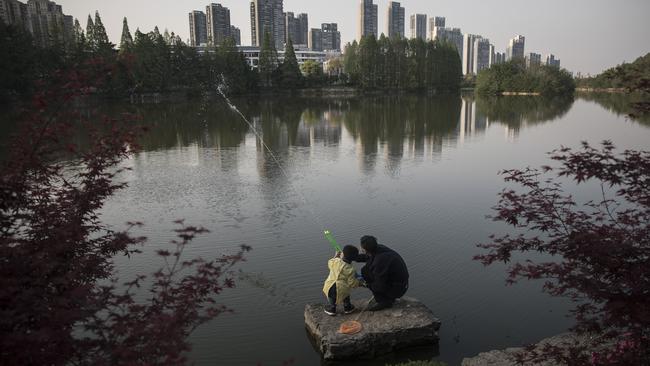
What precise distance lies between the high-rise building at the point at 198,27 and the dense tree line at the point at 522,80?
13427cm

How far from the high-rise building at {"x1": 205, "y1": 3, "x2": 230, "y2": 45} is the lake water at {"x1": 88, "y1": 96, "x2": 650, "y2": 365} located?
169 m

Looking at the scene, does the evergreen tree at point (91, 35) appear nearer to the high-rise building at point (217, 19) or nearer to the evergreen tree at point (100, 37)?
the evergreen tree at point (100, 37)

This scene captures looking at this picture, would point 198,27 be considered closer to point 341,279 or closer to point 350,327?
point 341,279

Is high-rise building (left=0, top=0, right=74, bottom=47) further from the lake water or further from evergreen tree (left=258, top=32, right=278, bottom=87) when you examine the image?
the lake water

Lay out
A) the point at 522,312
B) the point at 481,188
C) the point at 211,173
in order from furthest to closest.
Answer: the point at 211,173
the point at 481,188
the point at 522,312

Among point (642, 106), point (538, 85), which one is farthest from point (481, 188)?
point (538, 85)

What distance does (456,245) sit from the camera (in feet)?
34.9

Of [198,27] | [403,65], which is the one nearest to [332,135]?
[403,65]

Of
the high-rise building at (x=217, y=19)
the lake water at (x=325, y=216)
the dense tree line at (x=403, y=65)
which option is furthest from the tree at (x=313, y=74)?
the high-rise building at (x=217, y=19)

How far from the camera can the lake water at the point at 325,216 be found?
23.8 ft

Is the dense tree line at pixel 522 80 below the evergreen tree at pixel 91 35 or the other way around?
below

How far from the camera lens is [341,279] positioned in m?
6.89

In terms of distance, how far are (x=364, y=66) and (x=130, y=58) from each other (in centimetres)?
8942

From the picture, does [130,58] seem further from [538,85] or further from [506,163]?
[538,85]
